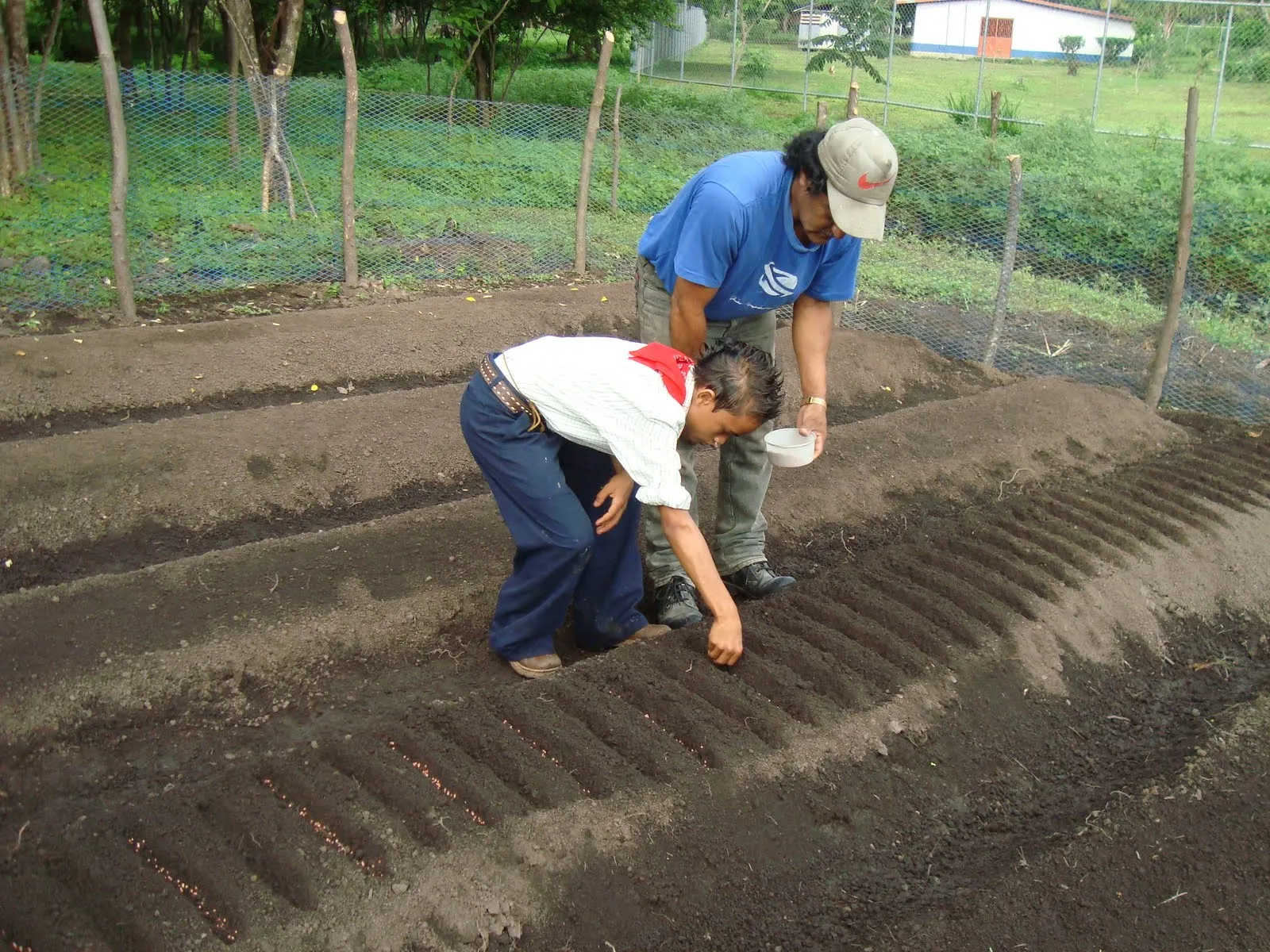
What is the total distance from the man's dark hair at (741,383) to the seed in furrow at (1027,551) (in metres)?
2.01

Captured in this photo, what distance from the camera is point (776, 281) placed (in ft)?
12.2

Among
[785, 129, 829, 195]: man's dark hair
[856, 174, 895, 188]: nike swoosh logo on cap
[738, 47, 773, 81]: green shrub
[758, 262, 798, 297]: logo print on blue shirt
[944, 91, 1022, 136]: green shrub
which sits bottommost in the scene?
[758, 262, 798, 297]: logo print on blue shirt

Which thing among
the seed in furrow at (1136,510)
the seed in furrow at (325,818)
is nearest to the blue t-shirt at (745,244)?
the seed in furrow at (325,818)

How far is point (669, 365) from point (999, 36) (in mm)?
14697

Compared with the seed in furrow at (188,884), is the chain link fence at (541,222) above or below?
above

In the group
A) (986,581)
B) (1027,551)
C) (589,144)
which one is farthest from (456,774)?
(589,144)

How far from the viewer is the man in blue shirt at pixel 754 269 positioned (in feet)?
10.9

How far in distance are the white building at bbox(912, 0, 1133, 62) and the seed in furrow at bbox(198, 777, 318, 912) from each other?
14441mm

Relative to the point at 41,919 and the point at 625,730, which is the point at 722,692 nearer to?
the point at 625,730

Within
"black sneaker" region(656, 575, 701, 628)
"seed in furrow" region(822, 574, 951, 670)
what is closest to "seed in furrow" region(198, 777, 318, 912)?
"black sneaker" region(656, 575, 701, 628)

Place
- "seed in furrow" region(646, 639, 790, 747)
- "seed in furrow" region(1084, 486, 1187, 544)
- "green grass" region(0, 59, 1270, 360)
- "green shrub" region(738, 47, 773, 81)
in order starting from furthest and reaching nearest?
"green shrub" region(738, 47, 773, 81) < "green grass" region(0, 59, 1270, 360) < "seed in furrow" region(1084, 486, 1187, 544) < "seed in furrow" region(646, 639, 790, 747)

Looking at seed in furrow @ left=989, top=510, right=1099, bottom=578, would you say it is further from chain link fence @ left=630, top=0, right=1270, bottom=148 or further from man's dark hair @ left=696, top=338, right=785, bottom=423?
chain link fence @ left=630, top=0, right=1270, bottom=148

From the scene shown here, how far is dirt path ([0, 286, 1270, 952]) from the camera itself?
2.74 m

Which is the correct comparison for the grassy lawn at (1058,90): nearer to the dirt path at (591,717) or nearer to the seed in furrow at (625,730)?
the dirt path at (591,717)
